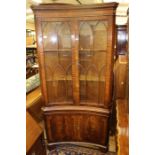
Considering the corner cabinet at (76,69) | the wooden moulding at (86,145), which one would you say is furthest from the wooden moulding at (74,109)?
the wooden moulding at (86,145)

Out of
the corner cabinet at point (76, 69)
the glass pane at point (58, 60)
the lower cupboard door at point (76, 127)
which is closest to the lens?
the corner cabinet at point (76, 69)

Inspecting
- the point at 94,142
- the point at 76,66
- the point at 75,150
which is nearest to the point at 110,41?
the point at 76,66

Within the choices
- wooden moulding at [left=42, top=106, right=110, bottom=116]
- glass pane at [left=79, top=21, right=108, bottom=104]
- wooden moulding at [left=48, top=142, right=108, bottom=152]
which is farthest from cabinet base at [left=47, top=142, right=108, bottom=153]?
glass pane at [left=79, top=21, right=108, bottom=104]

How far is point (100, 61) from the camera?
7.48 feet

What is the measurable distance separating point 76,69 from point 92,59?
26cm

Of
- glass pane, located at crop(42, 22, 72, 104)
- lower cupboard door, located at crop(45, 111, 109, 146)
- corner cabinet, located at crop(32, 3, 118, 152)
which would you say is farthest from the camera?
lower cupboard door, located at crop(45, 111, 109, 146)

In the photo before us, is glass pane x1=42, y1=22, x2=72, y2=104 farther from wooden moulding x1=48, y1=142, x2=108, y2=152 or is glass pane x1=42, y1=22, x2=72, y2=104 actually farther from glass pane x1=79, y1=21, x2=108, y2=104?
wooden moulding x1=48, y1=142, x2=108, y2=152

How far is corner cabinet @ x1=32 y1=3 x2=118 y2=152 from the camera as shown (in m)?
2.14

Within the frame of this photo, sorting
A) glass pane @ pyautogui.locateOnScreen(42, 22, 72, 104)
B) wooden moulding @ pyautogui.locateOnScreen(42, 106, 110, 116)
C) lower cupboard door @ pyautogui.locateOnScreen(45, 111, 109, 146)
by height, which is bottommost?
lower cupboard door @ pyautogui.locateOnScreen(45, 111, 109, 146)

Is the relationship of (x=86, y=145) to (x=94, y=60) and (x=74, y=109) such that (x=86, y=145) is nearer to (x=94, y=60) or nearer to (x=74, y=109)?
(x=74, y=109)

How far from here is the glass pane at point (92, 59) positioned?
7.23ft

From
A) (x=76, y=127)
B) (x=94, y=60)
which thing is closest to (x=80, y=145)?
(x=76, y=127)

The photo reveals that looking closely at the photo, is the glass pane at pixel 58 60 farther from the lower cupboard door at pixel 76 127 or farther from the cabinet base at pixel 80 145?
the cabinet base at pixel 80 145
